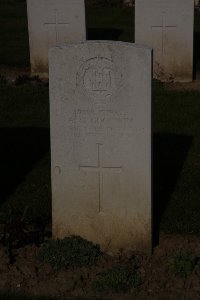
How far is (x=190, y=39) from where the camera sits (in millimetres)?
12281

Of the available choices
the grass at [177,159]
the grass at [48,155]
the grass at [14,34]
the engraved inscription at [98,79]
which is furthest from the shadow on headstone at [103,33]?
the engraved inscription at [98,79]

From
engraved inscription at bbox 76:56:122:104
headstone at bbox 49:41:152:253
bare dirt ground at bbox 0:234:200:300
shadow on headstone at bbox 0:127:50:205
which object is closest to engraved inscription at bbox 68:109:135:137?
headstone at bbox 49:41:152:253

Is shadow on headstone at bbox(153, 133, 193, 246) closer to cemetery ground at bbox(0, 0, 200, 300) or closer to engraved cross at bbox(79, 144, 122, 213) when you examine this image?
cemetery ground at bbox(0, 0, 200, 300)

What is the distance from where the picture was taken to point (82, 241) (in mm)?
6055

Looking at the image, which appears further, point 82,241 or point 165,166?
point 165,166

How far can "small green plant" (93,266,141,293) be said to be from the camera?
18.3 ft

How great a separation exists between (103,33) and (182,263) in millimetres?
11792

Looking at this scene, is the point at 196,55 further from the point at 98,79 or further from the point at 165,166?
the point at 98,79

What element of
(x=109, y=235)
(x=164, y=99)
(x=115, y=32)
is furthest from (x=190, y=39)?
(x=109, y=235)

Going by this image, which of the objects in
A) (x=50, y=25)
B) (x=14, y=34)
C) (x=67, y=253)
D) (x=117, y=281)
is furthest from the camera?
(x=14, y=34)

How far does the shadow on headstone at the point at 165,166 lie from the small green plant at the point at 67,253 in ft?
2.12

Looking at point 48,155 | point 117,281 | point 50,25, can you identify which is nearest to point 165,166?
point 48,155

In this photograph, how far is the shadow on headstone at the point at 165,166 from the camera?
23.0 feet

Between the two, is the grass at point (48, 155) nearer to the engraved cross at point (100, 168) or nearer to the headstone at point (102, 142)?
the headstone at point (102, 142)
